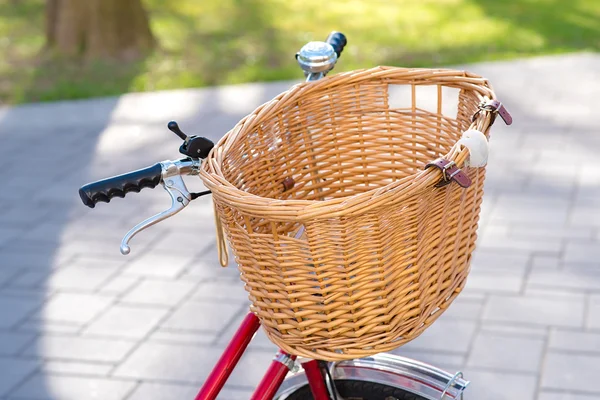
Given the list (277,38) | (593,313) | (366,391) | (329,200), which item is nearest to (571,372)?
(593,313)

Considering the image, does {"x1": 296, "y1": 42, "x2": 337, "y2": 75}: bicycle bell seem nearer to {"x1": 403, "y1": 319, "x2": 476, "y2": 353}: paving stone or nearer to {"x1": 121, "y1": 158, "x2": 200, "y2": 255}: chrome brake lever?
{"x1": 121, "y1": 158, "x2": 200, "y2": 255}: chrome brake lever

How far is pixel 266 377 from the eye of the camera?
6.66ft

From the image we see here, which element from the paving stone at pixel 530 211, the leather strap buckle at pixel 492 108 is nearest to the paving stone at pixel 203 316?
the paving stone at pixel 530 211

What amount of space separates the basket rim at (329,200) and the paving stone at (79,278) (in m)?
2.46

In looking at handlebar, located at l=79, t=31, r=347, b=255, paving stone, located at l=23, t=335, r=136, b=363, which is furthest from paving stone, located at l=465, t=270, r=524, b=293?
handlebar, located at l=79, t=31, r=347, b=255

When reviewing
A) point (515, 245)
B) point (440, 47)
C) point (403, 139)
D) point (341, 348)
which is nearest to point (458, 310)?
point (515, 245)

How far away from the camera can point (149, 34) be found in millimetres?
8414

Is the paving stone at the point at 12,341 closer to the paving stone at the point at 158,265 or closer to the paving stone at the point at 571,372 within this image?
the paving stone at the point at 158,265

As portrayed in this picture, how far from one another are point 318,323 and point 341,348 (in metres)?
0.07

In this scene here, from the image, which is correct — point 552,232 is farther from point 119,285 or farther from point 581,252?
point 119,285

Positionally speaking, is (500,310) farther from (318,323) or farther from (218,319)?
(318,323)

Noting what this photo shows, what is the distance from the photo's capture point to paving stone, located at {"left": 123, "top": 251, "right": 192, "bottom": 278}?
13.9 ft

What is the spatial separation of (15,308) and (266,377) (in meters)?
2.34

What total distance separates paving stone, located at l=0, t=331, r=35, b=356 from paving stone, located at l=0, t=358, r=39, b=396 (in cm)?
6
